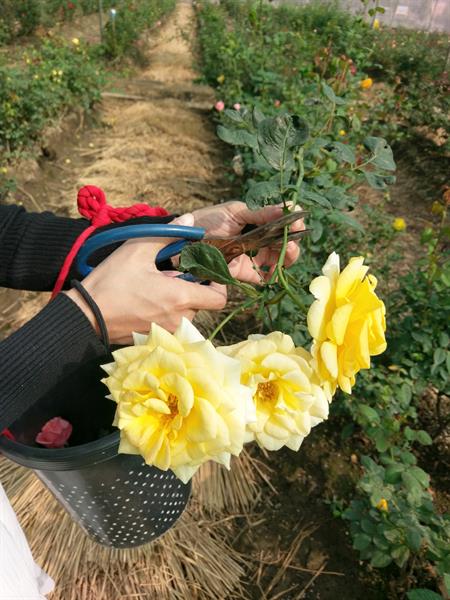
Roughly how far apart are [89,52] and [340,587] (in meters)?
6.95

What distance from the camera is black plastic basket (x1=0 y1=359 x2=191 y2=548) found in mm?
825

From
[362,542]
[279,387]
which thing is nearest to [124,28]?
[362,542]

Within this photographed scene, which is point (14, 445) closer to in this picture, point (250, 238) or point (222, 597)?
point (250, 238)

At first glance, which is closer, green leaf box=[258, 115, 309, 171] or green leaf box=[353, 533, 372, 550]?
green leaf box=[258, 115, 309, 171]

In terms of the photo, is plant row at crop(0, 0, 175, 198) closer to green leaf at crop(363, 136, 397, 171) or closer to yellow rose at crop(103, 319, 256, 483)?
green leaf at crop(363, 136, 397, 171)

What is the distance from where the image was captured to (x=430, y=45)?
24.9ft

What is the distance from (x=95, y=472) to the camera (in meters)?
0.94

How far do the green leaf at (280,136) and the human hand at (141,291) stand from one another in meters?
0.22

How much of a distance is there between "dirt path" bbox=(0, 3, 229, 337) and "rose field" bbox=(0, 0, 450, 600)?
21 millimetres

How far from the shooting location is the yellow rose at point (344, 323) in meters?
0.47

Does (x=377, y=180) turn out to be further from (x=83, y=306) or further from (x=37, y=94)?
(x=37, y=94)

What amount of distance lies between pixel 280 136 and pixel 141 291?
0.33 meters

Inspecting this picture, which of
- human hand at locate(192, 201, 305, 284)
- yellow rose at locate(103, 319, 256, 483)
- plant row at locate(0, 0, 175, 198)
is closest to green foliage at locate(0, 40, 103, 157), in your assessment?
plant row at locate(0, 0, 175, 198)

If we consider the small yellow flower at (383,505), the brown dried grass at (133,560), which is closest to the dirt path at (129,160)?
Answer: the brown dried grass at (133,560)
